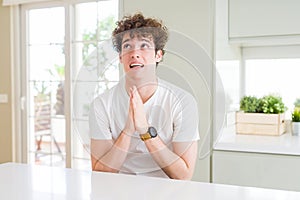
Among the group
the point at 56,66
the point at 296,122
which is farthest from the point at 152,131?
the point at 56,66

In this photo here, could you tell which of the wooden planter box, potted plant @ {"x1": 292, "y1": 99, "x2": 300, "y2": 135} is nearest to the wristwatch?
the wooden planter box

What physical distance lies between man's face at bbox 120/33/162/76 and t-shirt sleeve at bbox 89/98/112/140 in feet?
0.58

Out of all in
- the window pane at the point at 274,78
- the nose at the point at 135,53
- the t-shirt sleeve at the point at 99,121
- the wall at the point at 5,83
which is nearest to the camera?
the nose at the point at 135,53

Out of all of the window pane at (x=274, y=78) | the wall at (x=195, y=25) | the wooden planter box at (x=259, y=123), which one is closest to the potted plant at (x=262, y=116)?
the wooden planter box at (x=259, y=123)

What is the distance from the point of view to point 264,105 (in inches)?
92.7

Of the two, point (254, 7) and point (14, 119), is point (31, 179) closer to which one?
point (254, 7)

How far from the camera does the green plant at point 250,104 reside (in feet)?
7.85

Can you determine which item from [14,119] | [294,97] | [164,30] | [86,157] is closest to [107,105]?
[164,30]

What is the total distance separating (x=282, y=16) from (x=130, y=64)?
133 cm

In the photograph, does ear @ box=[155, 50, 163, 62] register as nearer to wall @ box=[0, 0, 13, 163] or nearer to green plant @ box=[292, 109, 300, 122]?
green plant @ box=[292, 109, 300, 122]

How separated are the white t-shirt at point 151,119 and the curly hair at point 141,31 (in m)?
0.14

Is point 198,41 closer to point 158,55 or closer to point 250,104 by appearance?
point 250,104

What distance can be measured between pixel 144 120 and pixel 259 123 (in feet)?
4.18

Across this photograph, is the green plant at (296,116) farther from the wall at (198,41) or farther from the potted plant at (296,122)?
the wall at (198,41)
